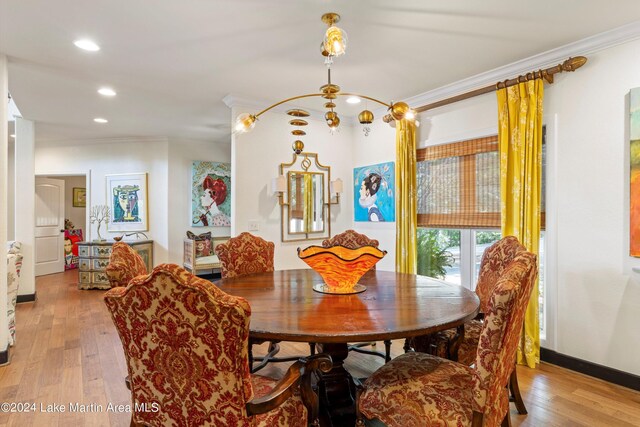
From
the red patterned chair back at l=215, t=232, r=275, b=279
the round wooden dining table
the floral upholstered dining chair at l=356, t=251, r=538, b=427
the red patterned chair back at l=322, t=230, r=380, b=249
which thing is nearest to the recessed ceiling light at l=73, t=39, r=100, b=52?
the red patterned chair back at l=215, t=232, r=275, b=279

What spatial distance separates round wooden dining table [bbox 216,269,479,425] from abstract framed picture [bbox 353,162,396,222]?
6.06ft

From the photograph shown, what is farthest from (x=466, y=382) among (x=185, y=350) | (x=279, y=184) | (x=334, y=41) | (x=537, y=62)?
(x=279, y=184)

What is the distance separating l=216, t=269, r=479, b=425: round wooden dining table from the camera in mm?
1376

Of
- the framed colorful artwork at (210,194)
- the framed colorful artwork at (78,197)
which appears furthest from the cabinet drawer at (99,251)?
the framed colorful artwork at (78,197)

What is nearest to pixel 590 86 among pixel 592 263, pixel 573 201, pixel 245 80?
pixel 573 201

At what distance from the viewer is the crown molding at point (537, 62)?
2467mm

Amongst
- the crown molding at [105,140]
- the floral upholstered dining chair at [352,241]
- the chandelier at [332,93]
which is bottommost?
the floral upholstered dining chair at [352,241]

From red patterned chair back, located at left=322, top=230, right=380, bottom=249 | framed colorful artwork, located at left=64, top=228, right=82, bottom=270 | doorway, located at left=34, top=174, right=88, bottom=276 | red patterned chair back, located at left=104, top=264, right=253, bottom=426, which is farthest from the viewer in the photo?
framed colorful artwork, located at left=64, top=228, right=82, bottom=270

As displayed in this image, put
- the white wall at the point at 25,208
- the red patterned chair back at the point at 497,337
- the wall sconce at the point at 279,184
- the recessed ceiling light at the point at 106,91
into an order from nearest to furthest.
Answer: the red patterned chair back at the point at 497,337
the recessed ceiling light at the point at 106,91
the wall sconce at the point at 279,184
the white wall at the point at 25,208

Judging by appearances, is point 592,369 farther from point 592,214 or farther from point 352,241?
point 352,241

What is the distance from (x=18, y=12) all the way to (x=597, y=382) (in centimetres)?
470

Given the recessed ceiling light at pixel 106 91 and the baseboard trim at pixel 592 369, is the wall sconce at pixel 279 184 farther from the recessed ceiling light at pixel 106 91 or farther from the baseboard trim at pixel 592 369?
the baseboard trim at pixel 592 369

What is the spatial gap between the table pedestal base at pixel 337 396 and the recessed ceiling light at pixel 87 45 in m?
2.76

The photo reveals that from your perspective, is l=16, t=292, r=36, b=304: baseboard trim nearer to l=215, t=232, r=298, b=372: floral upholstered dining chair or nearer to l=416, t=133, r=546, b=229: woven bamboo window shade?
l=215, t=232, r=298, b=372: floral upholstered dining chair
